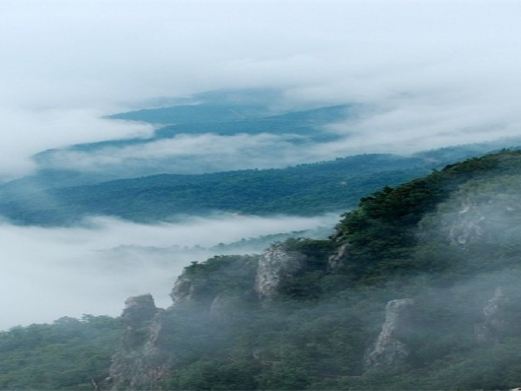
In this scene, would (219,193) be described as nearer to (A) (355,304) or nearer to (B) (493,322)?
(A) (355,304)

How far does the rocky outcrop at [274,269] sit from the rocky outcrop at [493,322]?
491cm

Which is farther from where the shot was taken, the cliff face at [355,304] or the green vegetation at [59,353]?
the green vegetation at [59,353]

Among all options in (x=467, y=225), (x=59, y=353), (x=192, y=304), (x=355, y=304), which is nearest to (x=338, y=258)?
(x=355, y=304)

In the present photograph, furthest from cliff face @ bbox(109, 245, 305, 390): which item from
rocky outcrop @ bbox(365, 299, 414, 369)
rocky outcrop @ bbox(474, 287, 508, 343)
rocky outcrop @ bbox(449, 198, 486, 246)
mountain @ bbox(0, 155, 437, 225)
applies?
mountain @ bbox(0, 155, 437, 225)

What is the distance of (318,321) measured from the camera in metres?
19.6

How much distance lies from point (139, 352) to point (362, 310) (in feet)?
14.6

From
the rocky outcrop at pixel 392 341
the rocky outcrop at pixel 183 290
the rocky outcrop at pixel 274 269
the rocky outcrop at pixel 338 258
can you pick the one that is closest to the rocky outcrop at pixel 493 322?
the rocky outcrop at pixel 392 341

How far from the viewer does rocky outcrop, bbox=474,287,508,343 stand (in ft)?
56.9

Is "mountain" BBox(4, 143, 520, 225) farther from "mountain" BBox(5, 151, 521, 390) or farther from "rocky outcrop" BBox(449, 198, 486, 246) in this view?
"rocky outcrop" BBox(449, 198, 486, 246)

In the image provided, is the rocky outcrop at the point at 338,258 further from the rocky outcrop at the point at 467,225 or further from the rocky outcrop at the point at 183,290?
the rocky outcrop at the point at 183,290

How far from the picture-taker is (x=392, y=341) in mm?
17922

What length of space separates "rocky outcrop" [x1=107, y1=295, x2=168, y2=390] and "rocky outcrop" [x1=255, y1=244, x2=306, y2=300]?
2184 millimetres

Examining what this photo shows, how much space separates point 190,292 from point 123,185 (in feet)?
172

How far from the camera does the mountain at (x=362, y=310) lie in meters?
17.5
